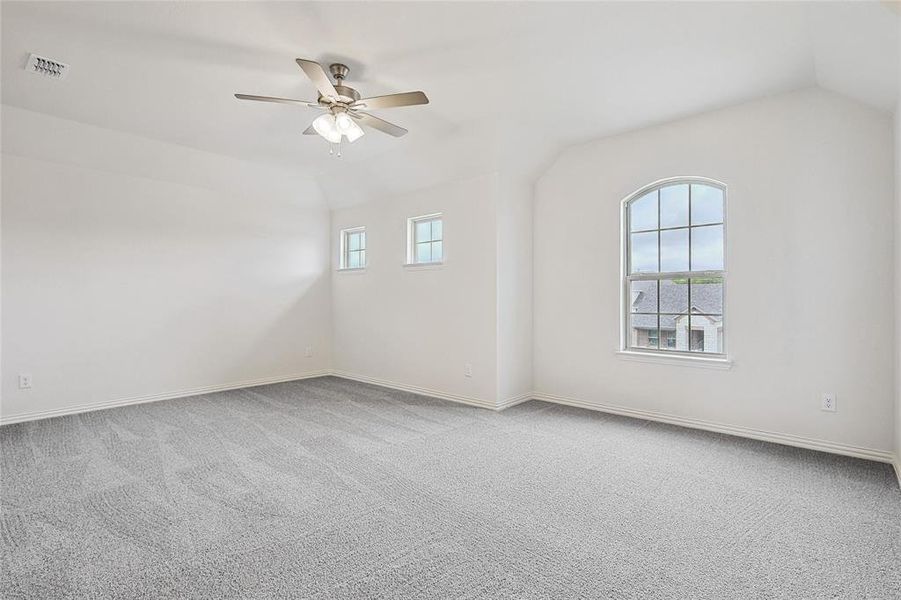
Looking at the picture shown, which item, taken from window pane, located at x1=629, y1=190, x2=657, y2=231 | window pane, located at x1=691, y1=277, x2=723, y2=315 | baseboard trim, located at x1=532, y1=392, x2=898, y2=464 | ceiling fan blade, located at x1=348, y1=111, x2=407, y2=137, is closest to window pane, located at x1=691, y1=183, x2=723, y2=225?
window pane, located at x1=629, y1=190, x2=657, y2=231

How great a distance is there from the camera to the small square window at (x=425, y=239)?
199 inches

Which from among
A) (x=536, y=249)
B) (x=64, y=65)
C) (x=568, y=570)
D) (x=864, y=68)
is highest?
(x=64, y=65)

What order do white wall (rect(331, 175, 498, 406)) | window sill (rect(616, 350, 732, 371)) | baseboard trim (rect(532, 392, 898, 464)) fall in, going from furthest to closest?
white wall (rect(331, 175, 498, 406)), window sill (rect(616, 350, 732, 371)), baseboard trim (rect(532, 392, 898, 464))

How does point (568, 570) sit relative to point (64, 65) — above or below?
below

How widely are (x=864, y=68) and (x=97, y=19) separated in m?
4.50

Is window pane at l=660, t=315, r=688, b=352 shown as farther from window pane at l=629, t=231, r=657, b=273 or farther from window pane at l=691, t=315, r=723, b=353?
window pane at l=629, t=231, r=657, b=273

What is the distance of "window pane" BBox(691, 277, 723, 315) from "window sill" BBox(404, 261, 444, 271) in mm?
2467

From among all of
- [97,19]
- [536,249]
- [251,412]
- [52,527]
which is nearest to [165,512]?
[52,527]

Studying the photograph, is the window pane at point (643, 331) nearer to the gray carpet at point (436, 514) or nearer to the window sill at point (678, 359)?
the window sill at point (678, 359)

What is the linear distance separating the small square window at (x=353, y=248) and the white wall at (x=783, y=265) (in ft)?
10.3

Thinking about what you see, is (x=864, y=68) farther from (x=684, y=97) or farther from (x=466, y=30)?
(x=466, y=30)

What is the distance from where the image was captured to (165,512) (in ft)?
7.54

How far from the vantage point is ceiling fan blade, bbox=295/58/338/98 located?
249 cm

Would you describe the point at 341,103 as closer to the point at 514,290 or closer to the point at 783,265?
the point at 514,290
